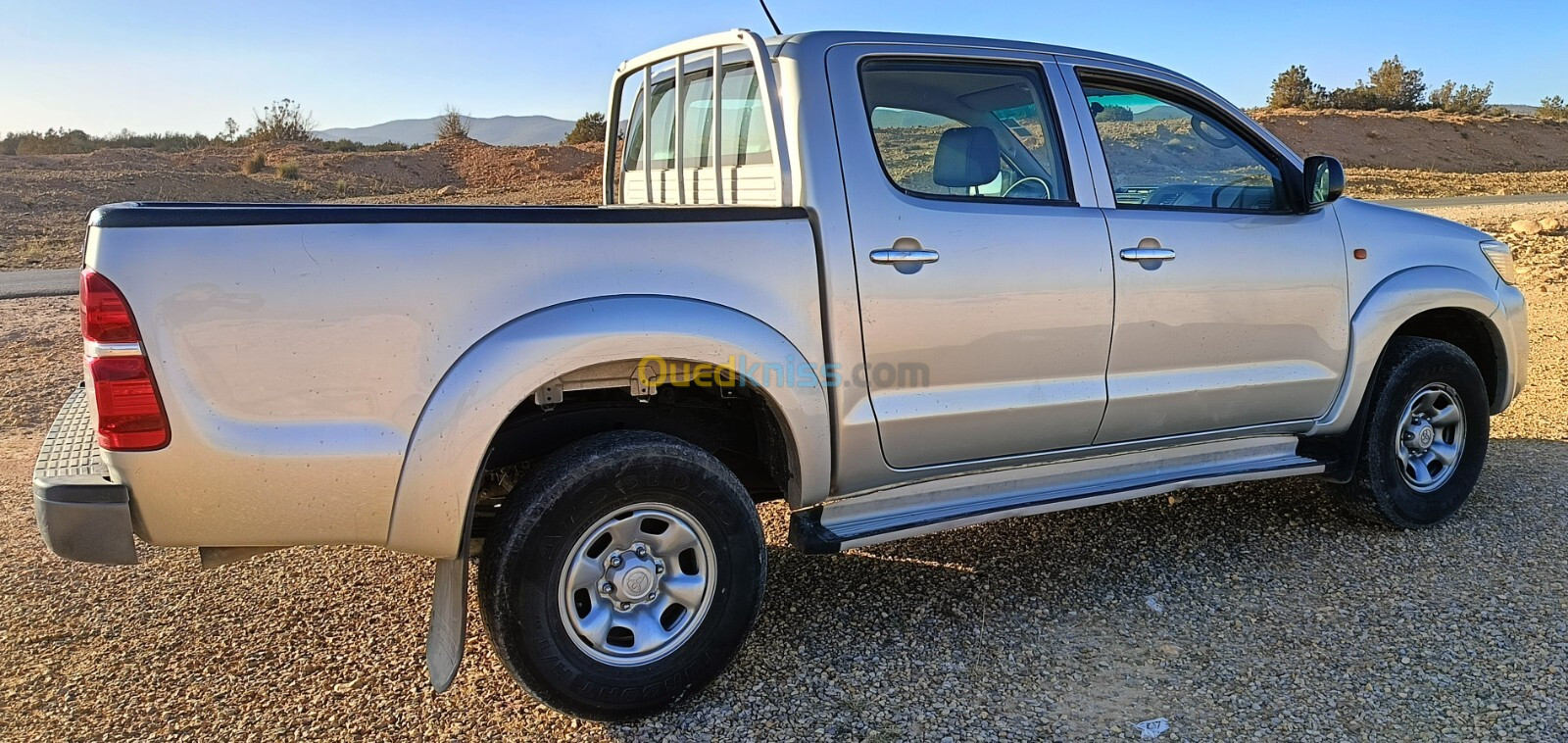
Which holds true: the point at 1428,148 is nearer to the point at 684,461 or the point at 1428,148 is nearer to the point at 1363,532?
the point at 1363,532

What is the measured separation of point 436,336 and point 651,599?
976mm

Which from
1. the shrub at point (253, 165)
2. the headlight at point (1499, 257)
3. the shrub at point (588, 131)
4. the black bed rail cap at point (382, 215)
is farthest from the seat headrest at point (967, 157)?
the shrub at point (588, 131)

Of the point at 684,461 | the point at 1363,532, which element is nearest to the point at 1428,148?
the point at 1363,532

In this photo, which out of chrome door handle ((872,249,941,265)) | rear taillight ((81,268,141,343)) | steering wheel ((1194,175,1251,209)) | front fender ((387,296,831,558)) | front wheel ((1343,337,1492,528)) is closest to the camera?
rear taillight ((81,268,141,343))

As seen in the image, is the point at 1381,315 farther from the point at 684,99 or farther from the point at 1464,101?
the point at 1464,101

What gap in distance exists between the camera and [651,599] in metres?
3.19

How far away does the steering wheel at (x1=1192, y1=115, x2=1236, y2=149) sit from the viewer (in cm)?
419

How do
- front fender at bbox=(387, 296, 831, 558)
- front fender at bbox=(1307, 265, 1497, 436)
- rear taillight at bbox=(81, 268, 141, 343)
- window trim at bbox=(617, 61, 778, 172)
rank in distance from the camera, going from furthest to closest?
front fender at bbox=(1307, 265, 1497, 436) → window trim at bbox=(617, 61, 778, 172) → front fender at bbox=(387, 296, 831, 558) → rear taillight at bbox=(81, 268, 141, 343)

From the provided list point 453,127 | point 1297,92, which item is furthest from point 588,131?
point 1297,92

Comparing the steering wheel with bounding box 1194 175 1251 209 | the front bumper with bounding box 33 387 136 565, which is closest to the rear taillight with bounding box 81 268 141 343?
the front bumper with bounding box 33 387 136 565

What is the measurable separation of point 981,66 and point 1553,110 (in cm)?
5856

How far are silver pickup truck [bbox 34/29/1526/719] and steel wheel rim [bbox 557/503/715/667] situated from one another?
10 mm

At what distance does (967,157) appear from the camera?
A: 3.79 metres

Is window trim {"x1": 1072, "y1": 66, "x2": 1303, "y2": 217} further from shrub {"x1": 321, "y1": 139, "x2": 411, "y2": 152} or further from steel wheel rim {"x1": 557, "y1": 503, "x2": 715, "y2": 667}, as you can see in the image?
shrub {"x1": 321, "y1": 139, "x2": 411, "y2": 152}
